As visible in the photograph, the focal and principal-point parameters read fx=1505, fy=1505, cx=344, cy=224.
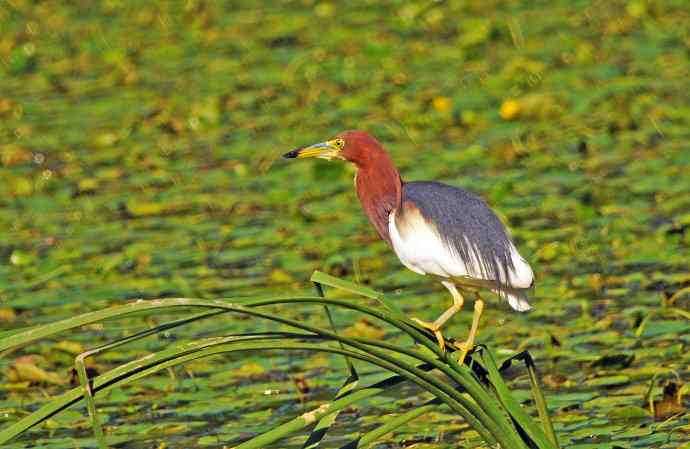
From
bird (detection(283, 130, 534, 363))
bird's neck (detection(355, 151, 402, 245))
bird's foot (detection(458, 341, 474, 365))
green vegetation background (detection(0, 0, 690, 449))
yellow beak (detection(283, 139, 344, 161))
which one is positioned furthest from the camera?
green vegetation background (detection(0, 0, 690, 449))

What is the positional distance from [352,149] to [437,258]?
42cm

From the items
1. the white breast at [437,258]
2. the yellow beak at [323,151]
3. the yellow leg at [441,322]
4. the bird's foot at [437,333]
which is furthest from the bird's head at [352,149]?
the bird's foot at [437,333]

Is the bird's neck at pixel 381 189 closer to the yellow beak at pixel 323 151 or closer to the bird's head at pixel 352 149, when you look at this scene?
the bird's head at pixel 352 149

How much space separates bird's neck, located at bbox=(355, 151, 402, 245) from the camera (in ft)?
14.0

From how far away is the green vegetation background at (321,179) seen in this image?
559 cm

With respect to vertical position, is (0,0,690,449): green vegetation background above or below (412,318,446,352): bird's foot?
above

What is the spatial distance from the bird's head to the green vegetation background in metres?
1.11

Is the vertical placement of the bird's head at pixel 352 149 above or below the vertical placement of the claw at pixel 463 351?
above

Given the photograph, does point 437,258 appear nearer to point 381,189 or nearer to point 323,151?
point 381,189

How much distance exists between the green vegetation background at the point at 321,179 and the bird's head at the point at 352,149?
111 cm

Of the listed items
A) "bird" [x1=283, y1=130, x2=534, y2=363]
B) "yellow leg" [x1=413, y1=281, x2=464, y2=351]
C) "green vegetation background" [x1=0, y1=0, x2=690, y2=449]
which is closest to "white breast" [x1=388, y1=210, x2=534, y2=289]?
"bird" [x1=283, y1=130, x2=534, y2=363]

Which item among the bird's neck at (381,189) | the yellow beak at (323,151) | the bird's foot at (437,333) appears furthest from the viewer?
the yellow beak at (323,151)

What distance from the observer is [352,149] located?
4332 mm

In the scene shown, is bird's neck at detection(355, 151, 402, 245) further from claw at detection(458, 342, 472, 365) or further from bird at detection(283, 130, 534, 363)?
claw at detection(458, 342, 472, 365)
